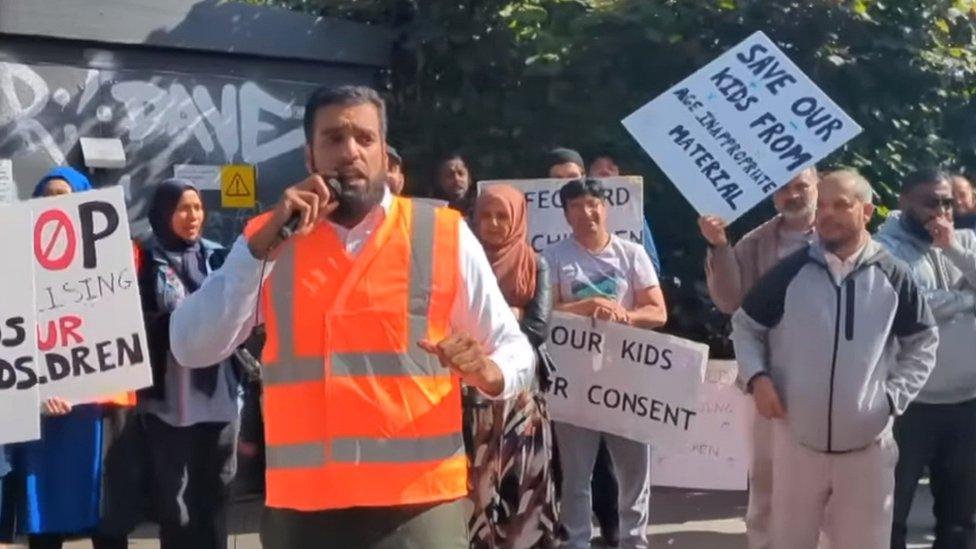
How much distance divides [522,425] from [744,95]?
202cm

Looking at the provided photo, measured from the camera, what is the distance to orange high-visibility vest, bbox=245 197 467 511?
12.0 feet

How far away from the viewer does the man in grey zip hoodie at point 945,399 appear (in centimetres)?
717

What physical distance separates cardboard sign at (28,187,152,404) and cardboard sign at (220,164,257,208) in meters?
2.98

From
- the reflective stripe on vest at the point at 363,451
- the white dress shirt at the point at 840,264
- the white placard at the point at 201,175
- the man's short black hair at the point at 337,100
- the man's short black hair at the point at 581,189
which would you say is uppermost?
the white placard at the point at 201,175

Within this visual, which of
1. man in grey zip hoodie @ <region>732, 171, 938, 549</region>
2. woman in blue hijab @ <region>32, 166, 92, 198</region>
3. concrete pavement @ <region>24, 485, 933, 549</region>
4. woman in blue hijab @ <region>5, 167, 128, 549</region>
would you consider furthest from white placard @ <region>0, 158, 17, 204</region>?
man in grey zip hoodie @ <region>732, 171, 938, 549</region>

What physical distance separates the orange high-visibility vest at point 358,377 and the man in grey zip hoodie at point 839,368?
266 cm

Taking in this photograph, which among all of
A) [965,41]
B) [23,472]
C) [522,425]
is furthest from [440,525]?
[965,41]

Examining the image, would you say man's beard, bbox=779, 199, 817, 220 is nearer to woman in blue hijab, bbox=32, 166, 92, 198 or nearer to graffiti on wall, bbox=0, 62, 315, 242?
woman in blue hijab, bbox=32, 166, 92, 198

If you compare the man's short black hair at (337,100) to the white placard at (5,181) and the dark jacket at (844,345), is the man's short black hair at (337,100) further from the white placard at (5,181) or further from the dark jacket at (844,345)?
the white placard at (5,181)

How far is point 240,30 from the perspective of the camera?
990 centimetres

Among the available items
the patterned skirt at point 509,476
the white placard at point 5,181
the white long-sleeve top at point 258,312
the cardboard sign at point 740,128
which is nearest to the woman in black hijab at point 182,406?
the white placard at point 5,181

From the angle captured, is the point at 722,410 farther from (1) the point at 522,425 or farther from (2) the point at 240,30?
(2) the point at 240,30

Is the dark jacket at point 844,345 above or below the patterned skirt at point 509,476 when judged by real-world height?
above

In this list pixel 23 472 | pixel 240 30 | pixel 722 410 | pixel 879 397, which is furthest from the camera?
pixel 240 30
